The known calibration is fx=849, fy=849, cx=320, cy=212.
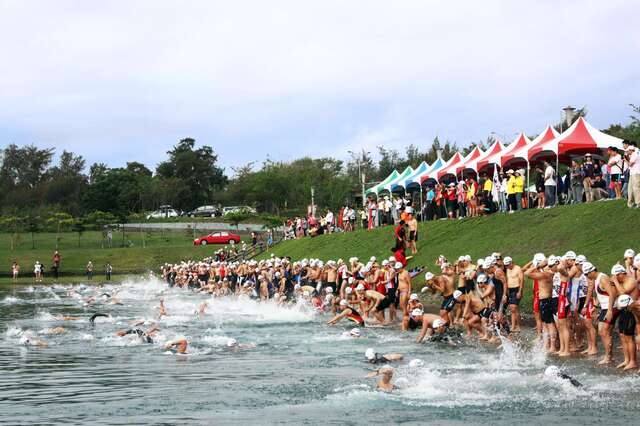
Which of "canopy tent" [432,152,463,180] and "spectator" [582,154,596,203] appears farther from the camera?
"canopy tent" [432,152,463,180]

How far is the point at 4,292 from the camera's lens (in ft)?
148

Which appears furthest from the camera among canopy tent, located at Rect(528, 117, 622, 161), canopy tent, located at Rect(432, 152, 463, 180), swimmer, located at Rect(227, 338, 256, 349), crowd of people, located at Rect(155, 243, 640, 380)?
canopy tent, located at Rect(432, 152, 463, 180)

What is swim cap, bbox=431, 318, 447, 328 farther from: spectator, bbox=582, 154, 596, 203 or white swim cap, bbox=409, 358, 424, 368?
spectator, bbox=582, 154, 596, 203

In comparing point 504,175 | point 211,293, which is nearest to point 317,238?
point 211,293

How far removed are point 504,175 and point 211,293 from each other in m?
16.9

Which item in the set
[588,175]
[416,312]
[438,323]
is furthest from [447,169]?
[438,323]

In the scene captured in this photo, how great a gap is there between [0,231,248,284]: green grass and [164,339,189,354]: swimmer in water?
118ft

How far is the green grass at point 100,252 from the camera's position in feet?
199

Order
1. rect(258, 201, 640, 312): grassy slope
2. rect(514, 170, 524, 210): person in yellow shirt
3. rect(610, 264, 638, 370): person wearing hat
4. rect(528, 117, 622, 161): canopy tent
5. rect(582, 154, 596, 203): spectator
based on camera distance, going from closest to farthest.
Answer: rect(610, 264, 638, 370): person wearing hat → rect(258, 201, 640, 312): grassy slope → rect(582, 154, 596, 203): spectator → rect(528, 117, 622, 161): canopy tent → rect(514, 170, 524, 210): person in yellow shirt

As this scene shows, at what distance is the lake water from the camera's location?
12617mm

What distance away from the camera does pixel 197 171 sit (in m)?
123

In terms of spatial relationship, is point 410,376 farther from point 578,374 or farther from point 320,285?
point 320,285

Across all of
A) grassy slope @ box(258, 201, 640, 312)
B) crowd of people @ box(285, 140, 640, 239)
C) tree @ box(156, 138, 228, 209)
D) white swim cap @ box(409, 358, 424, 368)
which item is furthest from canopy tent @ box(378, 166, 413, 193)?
tree @ box(156, 138, 228, 209)

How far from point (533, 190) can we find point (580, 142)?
6025 millimetres
